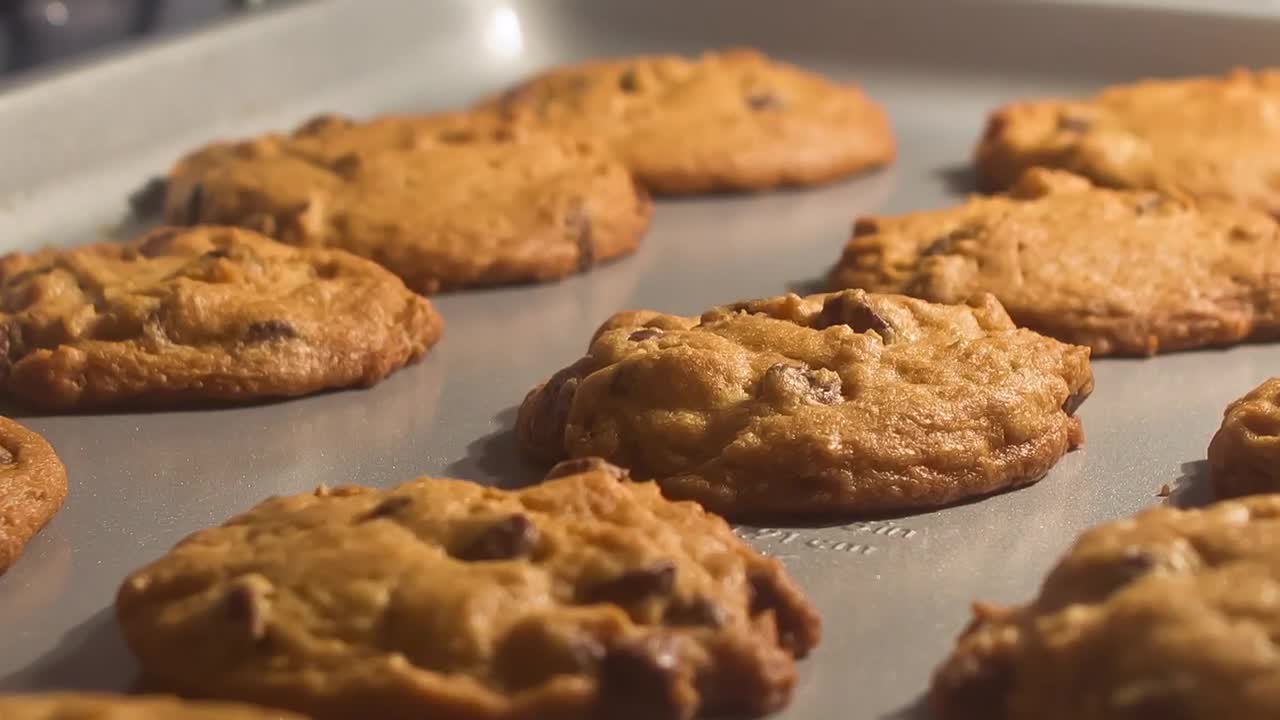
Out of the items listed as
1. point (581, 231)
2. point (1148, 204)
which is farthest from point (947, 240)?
point (581, 231)

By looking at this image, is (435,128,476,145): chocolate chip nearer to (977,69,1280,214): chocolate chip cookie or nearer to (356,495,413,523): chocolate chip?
(977,69,1280,214): chocolate chip cookie

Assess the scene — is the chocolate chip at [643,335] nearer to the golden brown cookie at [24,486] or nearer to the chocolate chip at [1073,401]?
the chocolate chip at [1073,401]

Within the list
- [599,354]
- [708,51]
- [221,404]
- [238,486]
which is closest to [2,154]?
[221,404]

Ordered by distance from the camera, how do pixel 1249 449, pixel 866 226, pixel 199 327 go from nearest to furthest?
pixel 1249 449
pixel 199 327
pixel 866 226

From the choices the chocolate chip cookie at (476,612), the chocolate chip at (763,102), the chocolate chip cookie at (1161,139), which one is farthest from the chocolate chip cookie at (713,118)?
the chocolate chip cookie at (476,612)

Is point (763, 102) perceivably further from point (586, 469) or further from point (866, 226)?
point (586, 469)

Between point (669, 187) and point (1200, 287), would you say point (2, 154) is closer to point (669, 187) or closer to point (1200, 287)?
point (669, 187)
